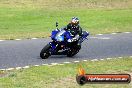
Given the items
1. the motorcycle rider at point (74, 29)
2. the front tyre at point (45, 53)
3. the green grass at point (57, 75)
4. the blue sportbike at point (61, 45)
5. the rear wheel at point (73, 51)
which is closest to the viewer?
the green grass at point (57, 75)

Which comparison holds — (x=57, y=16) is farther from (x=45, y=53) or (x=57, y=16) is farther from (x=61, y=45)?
(x=45, y=53)

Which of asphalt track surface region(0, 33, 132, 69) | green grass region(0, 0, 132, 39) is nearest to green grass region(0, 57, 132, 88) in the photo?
asphalt track surface region(0, 33, 132, 69)

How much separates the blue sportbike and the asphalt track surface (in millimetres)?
211

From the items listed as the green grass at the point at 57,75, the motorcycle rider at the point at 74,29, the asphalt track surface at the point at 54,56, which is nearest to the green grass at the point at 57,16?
the asphalt track surface at the point at 54,56

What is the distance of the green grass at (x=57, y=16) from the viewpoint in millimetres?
27495

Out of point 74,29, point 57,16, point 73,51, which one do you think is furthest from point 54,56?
point 57,16

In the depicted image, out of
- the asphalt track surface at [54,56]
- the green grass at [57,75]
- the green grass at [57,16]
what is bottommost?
the green grass at [57,16]

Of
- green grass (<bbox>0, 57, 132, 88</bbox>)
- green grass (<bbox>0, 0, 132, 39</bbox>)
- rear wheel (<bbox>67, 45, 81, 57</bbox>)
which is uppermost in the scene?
green grass (<bbox>0, 57, 132, 88</bbox>)

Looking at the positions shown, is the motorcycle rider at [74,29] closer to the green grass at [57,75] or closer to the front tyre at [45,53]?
the front tyre at [45,53]

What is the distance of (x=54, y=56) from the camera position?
17.4 meters

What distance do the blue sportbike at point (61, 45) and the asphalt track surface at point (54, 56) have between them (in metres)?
0.21

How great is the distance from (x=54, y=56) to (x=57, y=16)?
1868 cm

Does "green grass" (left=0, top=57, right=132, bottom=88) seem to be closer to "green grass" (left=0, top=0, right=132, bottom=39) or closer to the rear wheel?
the rear wheel

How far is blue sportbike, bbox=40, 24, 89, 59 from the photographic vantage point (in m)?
16.8
